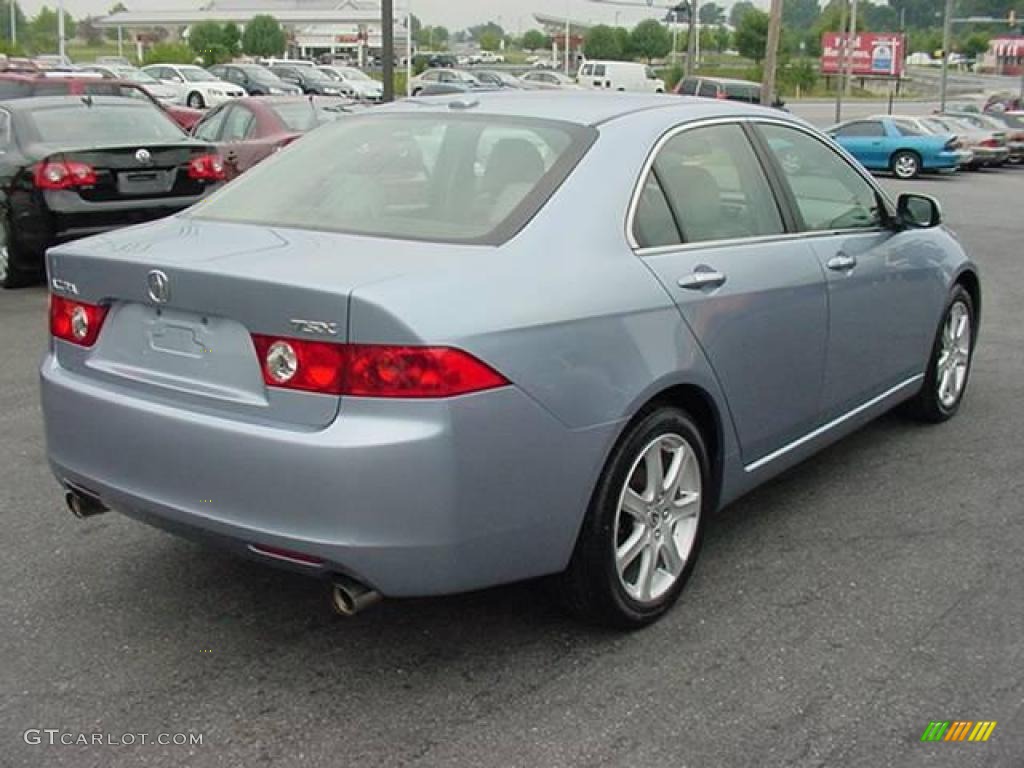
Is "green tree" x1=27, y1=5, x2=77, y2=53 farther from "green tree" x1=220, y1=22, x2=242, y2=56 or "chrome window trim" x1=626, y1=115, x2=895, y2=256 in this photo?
"chrome window trim" x1=626, y1=115, x2=895, y2=256

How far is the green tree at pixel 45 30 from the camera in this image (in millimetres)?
109994

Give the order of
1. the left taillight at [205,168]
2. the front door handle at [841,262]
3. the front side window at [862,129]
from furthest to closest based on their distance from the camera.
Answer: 1. the front side window at [862,129]
2. the left taillight at [205,168]
3. the front door handle at [841,262]

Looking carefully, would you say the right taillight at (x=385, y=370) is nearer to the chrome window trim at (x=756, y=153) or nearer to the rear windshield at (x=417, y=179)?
the rear windshield at (x=417, y=179)

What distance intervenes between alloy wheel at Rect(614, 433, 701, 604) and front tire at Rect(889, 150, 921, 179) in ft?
83.6

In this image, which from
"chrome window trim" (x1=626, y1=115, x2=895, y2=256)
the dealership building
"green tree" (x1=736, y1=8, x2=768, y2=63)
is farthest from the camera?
the dealership building

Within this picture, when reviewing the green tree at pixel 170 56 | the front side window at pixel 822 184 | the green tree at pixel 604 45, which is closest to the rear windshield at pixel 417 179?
the front side window at pixel 822 184

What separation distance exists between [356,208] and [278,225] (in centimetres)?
25

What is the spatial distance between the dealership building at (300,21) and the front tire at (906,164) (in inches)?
2645

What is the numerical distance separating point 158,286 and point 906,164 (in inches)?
1050

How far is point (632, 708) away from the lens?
3.24 metres

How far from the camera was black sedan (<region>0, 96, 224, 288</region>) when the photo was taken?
359 inches

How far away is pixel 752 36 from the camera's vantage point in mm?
89500

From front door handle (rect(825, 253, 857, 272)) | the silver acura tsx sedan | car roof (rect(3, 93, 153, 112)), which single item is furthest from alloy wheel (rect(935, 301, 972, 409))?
car roof (rect(3, 93, 153, 112))

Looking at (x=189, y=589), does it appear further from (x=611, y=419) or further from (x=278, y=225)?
(x=611, y=419)
